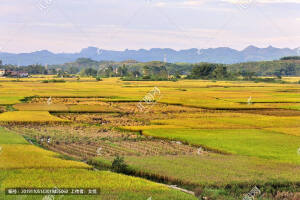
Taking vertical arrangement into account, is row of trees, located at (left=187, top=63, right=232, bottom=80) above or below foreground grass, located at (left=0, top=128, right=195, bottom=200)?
above

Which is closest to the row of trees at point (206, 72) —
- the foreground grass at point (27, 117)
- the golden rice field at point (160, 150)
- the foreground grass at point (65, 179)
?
the golden rice field at point (160, 150)

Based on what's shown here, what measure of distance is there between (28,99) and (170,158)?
3653 cm

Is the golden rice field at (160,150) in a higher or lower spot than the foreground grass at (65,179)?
lower

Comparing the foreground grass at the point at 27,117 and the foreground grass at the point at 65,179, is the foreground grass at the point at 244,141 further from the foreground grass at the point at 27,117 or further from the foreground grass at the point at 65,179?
the foreground grass at the point at 27,117

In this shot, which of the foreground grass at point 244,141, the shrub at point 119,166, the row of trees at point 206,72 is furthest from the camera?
the row of trees at point 206,72

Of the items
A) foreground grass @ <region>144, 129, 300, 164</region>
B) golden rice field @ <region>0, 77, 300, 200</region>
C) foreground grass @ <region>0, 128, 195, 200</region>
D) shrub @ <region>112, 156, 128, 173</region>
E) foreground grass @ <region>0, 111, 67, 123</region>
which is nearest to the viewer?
foreground grass @ <region>0, 128, 195, 200</region>

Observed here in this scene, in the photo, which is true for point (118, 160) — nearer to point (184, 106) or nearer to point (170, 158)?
point (170, 158)

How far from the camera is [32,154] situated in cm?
1952

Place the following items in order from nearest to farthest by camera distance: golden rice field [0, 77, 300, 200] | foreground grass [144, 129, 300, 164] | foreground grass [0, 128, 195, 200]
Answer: foreground grass [0, 128, 195, 200] < golden rice field [0, 77, 300, 200] < foreground grass [144, 129, 300, 164]

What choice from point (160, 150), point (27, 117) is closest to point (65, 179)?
point (160, 150)

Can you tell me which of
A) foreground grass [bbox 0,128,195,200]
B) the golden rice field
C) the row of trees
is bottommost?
the golden rice field

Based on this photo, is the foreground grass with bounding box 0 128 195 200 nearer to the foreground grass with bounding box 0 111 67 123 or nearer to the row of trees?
the foreground grass with bounding box 0 111 67 123

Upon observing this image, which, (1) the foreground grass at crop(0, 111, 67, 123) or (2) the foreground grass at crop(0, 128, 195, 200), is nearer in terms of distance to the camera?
(2) the foreground grass at crop(0, 128, 195, 200)

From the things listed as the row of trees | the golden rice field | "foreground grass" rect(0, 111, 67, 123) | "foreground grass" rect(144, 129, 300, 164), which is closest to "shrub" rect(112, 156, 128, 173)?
the golden rice field
